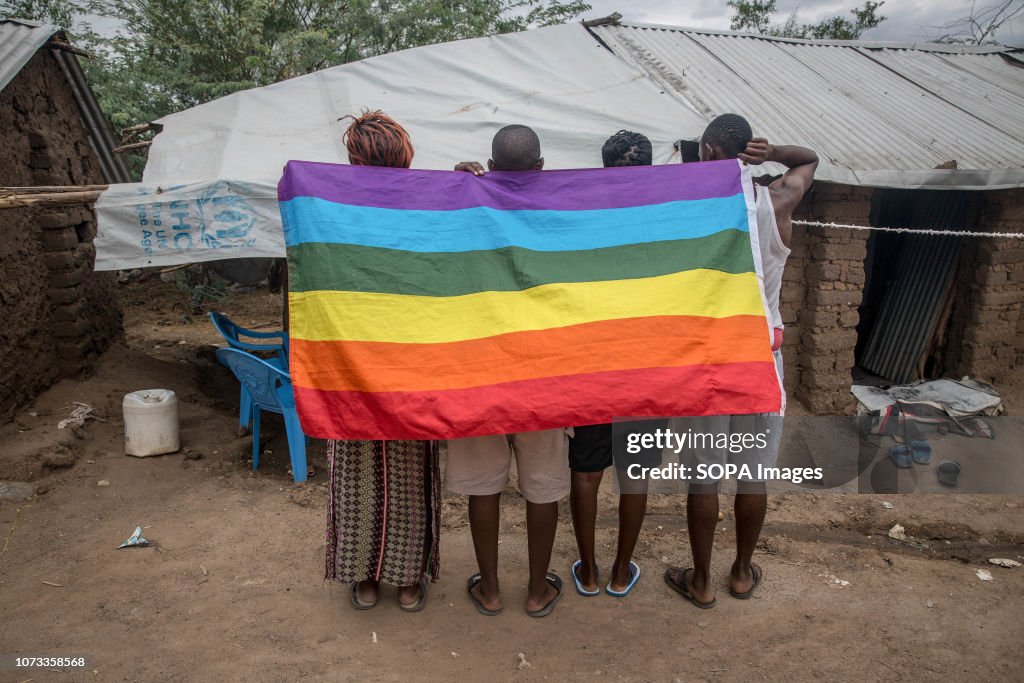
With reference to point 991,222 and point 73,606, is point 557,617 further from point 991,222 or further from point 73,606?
point 991,222

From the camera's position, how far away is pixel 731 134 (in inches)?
106

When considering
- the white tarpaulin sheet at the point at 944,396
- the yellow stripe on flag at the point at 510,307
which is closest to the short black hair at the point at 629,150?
the yellow stripe on flag at the point at 510,307

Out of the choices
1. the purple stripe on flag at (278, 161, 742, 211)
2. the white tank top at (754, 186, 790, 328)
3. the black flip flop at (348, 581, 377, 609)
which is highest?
the purple stripe on flag at (278, 161, 742, 211)

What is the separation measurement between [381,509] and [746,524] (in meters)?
1.51

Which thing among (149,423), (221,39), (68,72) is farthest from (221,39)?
(149,423)

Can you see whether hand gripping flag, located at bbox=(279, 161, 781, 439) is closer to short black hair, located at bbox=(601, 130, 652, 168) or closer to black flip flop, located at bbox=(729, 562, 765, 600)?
short black hair, located at bbox=(601, 130, 652, 168)

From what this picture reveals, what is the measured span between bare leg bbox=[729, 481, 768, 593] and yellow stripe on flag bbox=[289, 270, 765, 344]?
0.78 meters

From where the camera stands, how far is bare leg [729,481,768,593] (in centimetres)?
280

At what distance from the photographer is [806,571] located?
3.24 m

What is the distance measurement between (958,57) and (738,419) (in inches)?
279

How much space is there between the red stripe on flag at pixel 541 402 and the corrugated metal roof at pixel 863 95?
2948 millimetres

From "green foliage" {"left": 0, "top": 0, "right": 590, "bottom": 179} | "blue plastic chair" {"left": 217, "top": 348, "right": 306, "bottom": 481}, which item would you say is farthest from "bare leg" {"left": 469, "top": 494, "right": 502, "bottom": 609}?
"green foliage" {"left": 0, "top": 0, "right": 590, "bottom": 179}

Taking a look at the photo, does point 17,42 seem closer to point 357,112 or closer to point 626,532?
point 357,112

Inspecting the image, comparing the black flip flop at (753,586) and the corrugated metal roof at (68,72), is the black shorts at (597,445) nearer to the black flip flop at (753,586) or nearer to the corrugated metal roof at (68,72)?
the black flip flop at (753,586)
